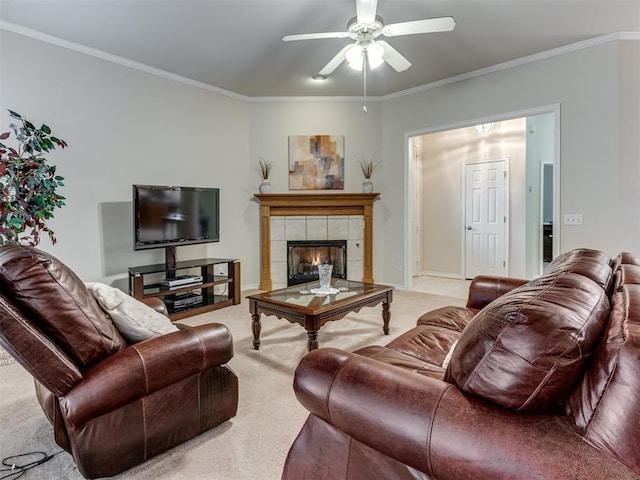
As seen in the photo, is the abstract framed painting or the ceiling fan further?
the abstract framed painting

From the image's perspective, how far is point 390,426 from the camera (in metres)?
1.03

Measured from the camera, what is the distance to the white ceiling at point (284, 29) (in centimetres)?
305

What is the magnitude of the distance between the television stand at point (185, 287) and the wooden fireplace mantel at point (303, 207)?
78 centimetres

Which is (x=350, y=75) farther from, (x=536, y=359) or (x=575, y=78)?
(x=536, y=359)

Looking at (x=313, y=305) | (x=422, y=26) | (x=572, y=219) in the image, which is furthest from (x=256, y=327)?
(x=572, y=219)

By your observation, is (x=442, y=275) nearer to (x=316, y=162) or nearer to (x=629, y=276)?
(x=316, y=162)

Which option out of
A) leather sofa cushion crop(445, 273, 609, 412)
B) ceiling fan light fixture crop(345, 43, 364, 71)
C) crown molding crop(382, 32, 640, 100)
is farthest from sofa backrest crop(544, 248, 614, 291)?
crown molding crop(382, 32, 640, 100)

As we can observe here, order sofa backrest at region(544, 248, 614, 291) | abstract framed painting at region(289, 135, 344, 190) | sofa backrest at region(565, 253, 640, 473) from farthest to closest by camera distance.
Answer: abstract framed painting at region(289, 135, 344, 190), sofa backrest at region(544, 248, 614, 291), sofa backrest at region(565, 253, 640, 473)

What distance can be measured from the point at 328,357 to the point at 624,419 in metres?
0.79

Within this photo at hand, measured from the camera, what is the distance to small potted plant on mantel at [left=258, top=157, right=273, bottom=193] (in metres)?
5.32

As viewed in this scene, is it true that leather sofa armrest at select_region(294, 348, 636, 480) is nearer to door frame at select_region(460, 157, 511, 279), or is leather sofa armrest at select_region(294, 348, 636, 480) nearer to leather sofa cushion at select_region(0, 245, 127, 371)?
leather sofa cushion at select_region(0, 245, 127, 371)

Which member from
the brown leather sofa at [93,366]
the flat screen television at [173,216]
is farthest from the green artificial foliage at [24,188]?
the brown leather sofa at [93,366]

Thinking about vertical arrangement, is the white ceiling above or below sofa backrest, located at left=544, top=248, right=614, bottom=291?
above

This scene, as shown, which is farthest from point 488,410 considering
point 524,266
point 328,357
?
point 524,266
